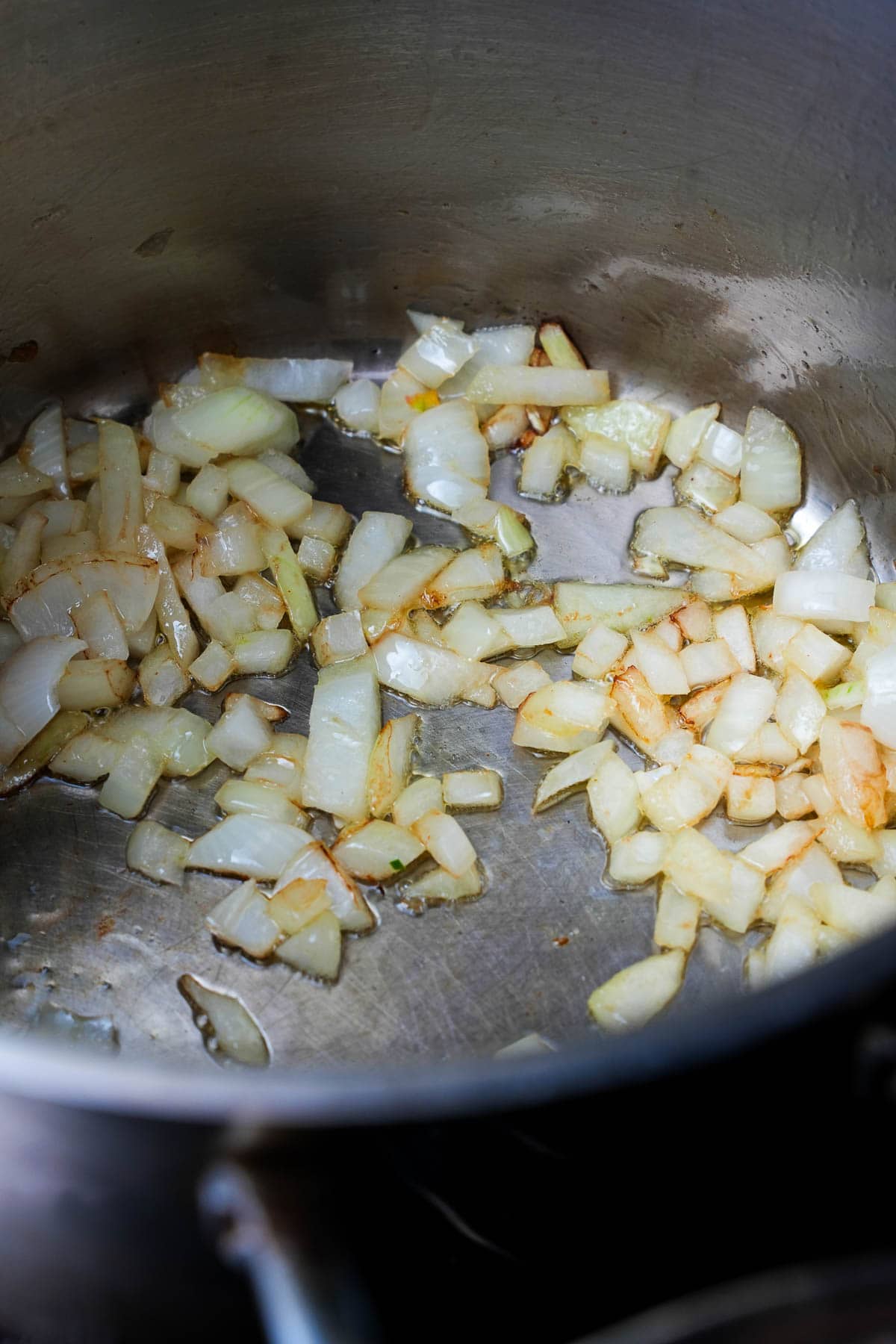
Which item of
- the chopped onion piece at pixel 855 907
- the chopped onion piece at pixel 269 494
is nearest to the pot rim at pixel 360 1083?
the chopped onion piece at pixel 855 907

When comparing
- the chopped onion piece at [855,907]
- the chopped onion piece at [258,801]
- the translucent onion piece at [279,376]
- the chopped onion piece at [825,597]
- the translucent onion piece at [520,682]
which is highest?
the translucent onion piece at [279,376]

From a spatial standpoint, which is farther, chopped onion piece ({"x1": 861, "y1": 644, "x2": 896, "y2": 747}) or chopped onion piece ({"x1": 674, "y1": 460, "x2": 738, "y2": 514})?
chopped onion piece ({"x1": 674, "y1": 460, "x2": 738, "y2": 514})

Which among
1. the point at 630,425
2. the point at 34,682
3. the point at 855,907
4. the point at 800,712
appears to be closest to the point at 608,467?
the point at 630,425

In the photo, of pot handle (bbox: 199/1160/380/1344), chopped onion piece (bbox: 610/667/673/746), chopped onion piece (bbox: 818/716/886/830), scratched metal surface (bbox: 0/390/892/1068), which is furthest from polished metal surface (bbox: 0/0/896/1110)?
pot handle (bbox: 199/1160/380/1344)

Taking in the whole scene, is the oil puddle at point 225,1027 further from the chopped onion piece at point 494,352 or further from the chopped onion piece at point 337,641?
the chopped onion piece at point 494,352

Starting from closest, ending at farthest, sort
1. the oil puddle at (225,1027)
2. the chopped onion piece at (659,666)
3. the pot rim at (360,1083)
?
the pot rim at (360,1083) < the oil puddle at (225,1027) < the chopped onion piece at (659,666)

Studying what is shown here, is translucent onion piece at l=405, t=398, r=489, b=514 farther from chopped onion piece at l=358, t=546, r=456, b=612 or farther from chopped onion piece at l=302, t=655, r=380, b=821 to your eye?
chopped onion piece at l=302, t=655, r=380, b=821

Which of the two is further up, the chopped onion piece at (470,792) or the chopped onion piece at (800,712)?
the chopped onion piece at (800,712)
